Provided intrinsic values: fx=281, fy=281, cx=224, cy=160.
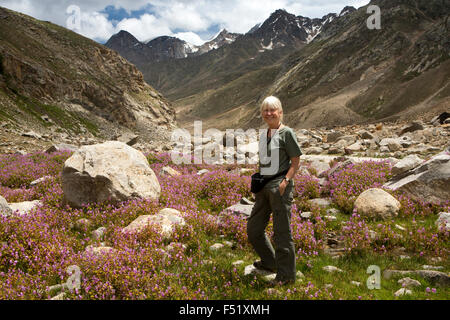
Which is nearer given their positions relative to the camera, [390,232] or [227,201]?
[390,232]

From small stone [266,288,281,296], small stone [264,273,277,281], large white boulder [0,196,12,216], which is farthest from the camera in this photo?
large white boulder [0,196,12,216]

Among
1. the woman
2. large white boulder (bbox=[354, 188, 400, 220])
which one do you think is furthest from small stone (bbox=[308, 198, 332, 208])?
the woman

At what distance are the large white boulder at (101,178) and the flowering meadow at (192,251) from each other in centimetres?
33

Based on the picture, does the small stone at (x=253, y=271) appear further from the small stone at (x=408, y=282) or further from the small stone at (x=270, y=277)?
the small stone at (x=408, y=282)

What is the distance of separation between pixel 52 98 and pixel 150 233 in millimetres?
50138

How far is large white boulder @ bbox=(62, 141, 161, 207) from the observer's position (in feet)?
25.1

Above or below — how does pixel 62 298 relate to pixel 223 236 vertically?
below

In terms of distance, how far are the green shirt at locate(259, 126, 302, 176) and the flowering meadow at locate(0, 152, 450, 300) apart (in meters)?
1.85

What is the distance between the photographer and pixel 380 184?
920cm

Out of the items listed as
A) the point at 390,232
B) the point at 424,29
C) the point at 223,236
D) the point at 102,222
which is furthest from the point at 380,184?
the point at 424,29

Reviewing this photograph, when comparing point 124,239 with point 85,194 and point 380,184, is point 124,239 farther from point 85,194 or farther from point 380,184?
point 380,184

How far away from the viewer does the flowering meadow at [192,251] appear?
4.35 meters

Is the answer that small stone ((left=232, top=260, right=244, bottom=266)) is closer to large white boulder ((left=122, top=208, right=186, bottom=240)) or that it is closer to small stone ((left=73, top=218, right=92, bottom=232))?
large white boulder ((left=122, top=208, right=186, bottom=240))

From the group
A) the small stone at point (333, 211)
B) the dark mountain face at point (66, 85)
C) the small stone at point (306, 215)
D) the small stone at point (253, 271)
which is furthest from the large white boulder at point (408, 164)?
the dark mountain face at point (66, 85)
